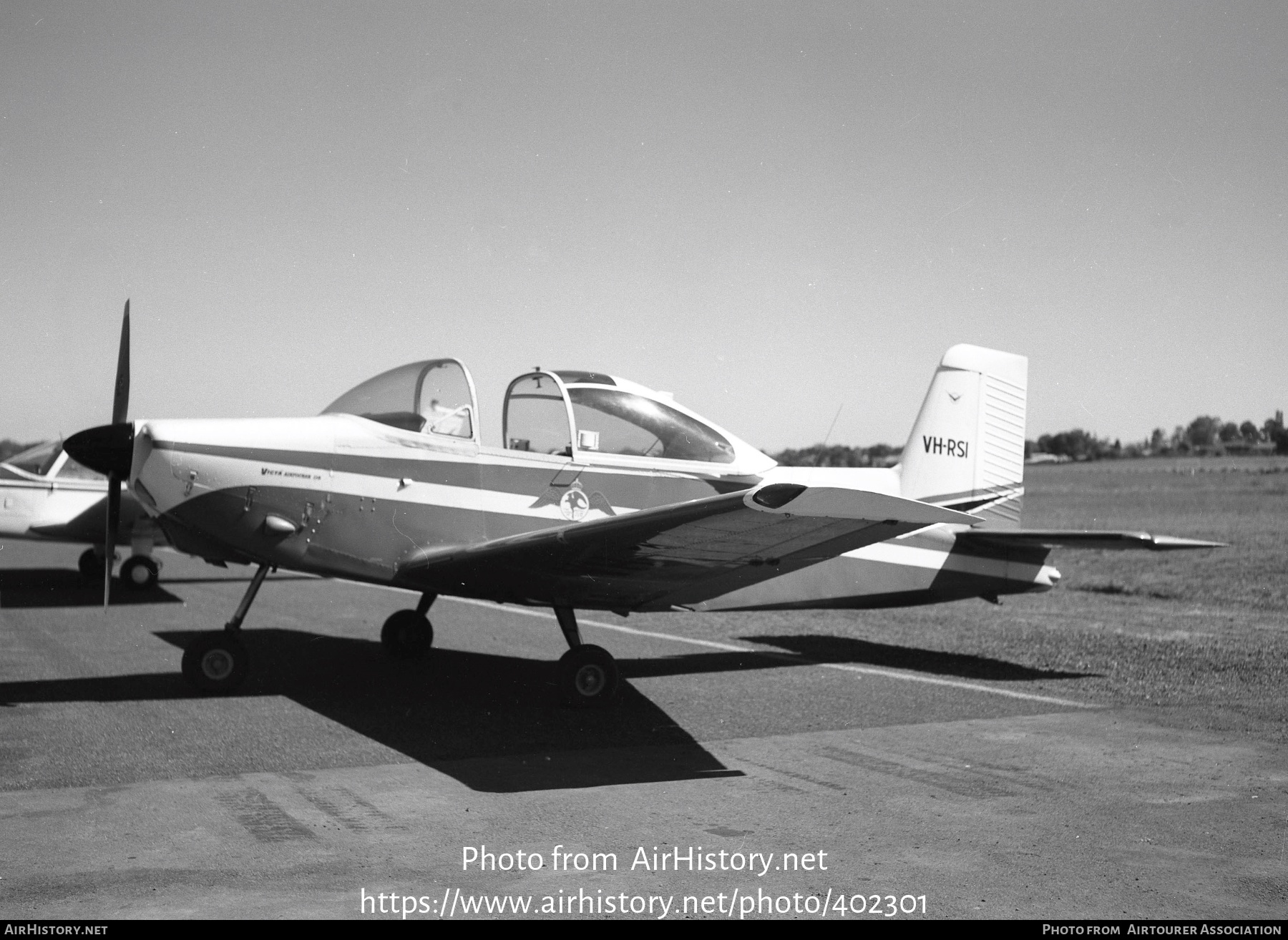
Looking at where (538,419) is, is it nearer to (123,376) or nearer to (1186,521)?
(123,376)

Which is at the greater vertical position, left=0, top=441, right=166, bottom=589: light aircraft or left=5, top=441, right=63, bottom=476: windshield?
left=5, top=441, right=63, bottom=476: windshield

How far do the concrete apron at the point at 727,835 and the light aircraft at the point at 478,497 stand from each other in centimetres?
125

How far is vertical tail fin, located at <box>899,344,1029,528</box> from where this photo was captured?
9211 mm

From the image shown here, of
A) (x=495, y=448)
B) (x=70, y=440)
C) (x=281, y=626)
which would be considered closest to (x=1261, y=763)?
(x=495, y=448)

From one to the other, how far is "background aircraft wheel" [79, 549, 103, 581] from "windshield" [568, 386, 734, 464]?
11.4 m

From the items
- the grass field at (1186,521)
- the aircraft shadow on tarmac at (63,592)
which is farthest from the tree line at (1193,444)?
the aircraft shadow on tarmac at (63,592)

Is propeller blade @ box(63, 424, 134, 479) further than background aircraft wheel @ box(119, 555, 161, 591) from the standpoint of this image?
No

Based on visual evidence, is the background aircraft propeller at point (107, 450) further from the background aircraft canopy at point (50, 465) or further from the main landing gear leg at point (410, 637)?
the background aircraft canopy at point (50, 465)

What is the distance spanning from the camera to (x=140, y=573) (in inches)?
583

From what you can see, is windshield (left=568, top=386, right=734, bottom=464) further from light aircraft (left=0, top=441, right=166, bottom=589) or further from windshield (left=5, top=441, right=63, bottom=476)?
windshield (left=5, top=441, right=63, bottom=476)

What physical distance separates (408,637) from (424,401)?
2.37m

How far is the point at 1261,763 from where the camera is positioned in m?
5.48

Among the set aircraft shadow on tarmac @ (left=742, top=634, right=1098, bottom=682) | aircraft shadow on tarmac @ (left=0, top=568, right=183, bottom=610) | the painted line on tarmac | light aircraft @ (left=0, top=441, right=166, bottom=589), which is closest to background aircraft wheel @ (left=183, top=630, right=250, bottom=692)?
the painted line on tarmac

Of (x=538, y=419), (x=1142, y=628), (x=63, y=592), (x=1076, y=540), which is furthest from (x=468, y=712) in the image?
(x=63, y=592)
